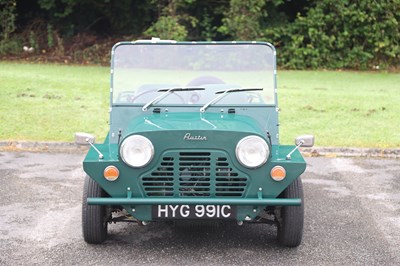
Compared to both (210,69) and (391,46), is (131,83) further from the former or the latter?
(391,46)

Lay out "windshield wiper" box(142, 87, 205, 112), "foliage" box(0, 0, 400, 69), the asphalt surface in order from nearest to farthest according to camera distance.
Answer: the asphalt surface < "windshield wiper" box(142, 87, 205, 112) < "foliage" box(0, 0, 400, 69)

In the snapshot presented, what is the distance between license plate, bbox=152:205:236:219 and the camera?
493 centimetres

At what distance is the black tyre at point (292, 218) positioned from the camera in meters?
5.20

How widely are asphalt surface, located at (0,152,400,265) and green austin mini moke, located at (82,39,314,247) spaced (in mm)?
253

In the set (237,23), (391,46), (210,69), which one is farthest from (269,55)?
(391,46)

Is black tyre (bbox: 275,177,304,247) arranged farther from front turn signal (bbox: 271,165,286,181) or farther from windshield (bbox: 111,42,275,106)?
windshield (bbox: 111,42,275,106)

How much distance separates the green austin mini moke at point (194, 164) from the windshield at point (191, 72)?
0.02 meters

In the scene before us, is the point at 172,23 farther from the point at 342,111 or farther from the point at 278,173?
the point at 278,173

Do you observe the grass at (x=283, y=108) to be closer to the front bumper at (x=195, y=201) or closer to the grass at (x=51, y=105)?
A: the grass at (x=51, y=105)

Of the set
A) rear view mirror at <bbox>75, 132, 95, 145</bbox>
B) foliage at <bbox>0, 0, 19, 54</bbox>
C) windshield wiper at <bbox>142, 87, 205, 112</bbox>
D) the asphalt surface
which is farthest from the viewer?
foliage at <bbox>0, 0, 19, 54</bbox>

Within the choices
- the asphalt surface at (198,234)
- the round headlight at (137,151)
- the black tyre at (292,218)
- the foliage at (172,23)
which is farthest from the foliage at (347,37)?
the round headlight at (137,151)

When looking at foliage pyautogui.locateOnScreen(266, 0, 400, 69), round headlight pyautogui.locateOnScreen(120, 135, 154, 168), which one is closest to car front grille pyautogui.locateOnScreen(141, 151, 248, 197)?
round headlight pyautogui.locateOnScreen(120, 135, 154, 168)

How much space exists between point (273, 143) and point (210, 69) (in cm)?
92

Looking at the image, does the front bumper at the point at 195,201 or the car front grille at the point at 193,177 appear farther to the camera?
the car front grille at the point at 193,177
